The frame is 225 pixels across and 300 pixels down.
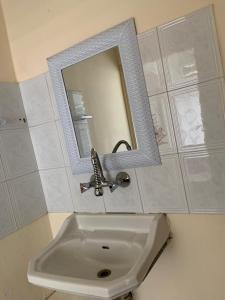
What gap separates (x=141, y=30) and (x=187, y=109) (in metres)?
0.35

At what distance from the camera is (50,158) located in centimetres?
144

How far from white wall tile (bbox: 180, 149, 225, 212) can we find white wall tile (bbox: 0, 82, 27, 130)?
2.73ft

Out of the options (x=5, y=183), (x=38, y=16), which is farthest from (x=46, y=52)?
(x=5, y=183)

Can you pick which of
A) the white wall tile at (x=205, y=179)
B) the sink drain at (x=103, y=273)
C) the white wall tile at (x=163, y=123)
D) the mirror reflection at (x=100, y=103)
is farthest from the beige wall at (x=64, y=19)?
the sink drain at (x=103, y=273)

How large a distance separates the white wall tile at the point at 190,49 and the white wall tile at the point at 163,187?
0.98 ft

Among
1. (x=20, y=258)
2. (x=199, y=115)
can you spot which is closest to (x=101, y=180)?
(x=199, y=115)

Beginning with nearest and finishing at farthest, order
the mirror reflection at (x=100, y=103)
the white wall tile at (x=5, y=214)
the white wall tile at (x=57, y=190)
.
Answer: the mirror reflection at (x=100, y=103)
the white wall tile at (x=5, y=214)
the white wall tile at (x=57, y=190)

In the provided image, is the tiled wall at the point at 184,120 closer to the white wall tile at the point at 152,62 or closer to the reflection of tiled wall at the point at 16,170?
the white wall tile at the point at 152,62

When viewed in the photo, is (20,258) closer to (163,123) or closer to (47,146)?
(47,146)

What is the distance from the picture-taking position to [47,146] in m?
1.44

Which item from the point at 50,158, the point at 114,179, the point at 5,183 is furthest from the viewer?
the point at 50,158

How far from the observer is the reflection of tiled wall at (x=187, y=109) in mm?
961

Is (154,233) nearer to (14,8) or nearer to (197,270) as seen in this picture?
(197,270)

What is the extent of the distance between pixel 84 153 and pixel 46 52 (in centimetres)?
51
